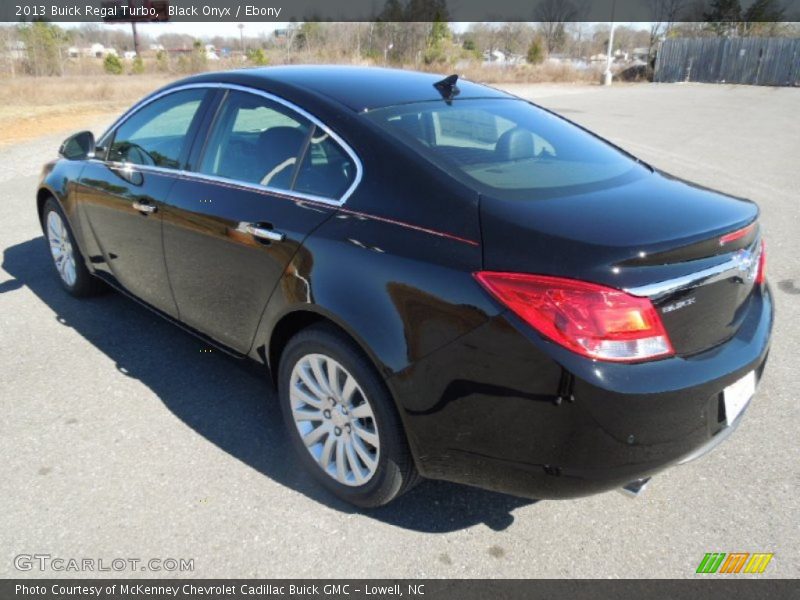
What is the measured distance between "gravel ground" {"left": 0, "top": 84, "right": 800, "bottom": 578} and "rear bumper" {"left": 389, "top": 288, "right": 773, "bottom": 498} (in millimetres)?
436

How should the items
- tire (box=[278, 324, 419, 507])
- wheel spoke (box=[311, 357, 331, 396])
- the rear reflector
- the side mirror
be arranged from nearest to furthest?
the rear reflector
tire (box=[278, 324, 419, 507])
wheel spoke (box=[311, 357, 331, 396])
the side mirror

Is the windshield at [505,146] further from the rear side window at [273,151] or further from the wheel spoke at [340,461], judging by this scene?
the wheel spoke at [340,461]

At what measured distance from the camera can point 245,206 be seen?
9.29ft

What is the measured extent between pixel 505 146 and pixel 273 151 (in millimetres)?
1045

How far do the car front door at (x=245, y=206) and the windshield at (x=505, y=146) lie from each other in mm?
341

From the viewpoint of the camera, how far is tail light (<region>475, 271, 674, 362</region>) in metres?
1.88

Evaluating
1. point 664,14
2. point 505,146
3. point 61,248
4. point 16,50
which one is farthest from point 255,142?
point 664,14

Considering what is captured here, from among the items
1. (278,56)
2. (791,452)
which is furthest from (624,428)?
(278,56)

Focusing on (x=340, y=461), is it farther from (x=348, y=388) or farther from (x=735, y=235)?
(x=735, y=235)

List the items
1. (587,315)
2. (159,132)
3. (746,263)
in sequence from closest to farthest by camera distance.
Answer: (587,315), (746,263), (159,132)

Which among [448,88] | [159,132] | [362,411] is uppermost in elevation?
[448,88]
